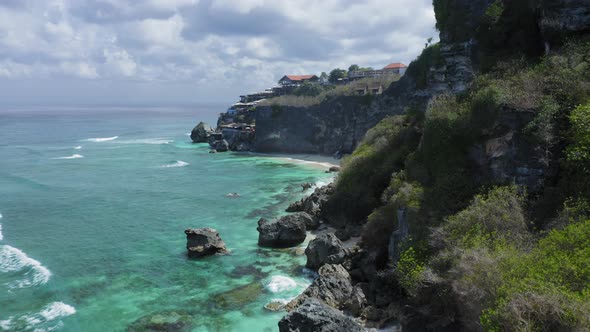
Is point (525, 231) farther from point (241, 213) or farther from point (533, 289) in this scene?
point (241, 213)

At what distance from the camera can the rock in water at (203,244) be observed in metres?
29.4

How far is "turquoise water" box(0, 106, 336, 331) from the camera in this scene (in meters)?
22.4

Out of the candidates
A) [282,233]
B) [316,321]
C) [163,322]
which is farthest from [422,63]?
[163,322]

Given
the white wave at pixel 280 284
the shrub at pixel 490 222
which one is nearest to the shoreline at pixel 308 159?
the white wave at pixel 280 284

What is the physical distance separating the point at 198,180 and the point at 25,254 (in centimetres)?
2596

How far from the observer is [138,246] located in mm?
32031

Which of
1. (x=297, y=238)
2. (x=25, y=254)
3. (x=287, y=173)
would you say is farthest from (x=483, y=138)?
(x=287, y=173)

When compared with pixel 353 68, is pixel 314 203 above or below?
below

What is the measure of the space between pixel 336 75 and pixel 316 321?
95.5 metres

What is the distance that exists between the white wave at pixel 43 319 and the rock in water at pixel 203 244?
830 centimetres

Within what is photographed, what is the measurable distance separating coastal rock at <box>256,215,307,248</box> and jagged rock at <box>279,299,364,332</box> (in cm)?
1324

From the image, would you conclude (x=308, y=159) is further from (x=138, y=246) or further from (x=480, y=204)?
(x=480, y=204)

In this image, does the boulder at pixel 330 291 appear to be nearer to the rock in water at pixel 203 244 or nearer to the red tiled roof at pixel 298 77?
the rock in water at pixel 203 244

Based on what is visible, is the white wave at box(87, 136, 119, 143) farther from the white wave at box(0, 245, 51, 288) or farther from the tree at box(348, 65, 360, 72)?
the white wave at box(0, 245, 51, 288)
